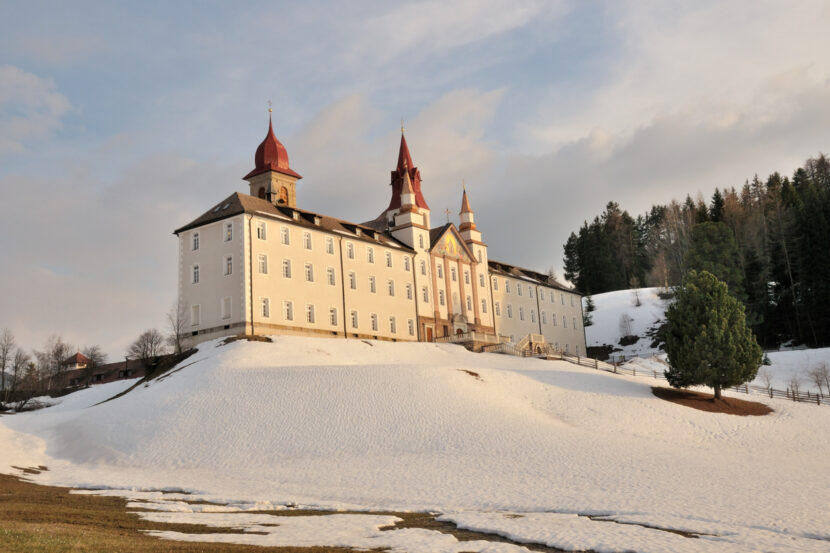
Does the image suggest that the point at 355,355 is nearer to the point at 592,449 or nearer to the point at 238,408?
the point at 238,408

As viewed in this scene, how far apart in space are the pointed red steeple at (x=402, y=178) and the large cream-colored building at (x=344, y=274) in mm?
124

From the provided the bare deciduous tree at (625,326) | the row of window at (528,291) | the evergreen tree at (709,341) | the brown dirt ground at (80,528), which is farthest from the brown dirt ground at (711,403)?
the bare deciduous tree at (625,326)

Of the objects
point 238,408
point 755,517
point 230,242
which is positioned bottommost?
point 755,517

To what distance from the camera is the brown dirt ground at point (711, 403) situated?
4506 centimetres

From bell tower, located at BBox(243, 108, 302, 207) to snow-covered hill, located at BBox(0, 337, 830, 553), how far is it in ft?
73.9

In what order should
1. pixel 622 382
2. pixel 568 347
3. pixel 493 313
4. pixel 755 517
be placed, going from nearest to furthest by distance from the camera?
1. pixel 755 517
2. pixel 622 382
3. pixel 493 313
4. pixel 568 347

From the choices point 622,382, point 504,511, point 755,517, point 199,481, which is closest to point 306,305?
point 622,382

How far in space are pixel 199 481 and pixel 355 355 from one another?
2370cm

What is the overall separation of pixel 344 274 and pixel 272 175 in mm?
15140

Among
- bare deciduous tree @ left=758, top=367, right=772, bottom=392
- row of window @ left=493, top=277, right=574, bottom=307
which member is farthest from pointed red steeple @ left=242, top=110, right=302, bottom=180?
bare deciduous tree @ left=758, top=367, right=772, bottom=392

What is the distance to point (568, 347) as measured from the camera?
88.1 metres

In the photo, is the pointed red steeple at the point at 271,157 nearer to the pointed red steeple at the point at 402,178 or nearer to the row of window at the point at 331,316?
the pointed red steeple at the point at 402,178

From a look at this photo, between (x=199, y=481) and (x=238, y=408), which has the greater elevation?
(x=238, y=408)

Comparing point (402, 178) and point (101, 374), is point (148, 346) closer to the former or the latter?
point (101, 374)
